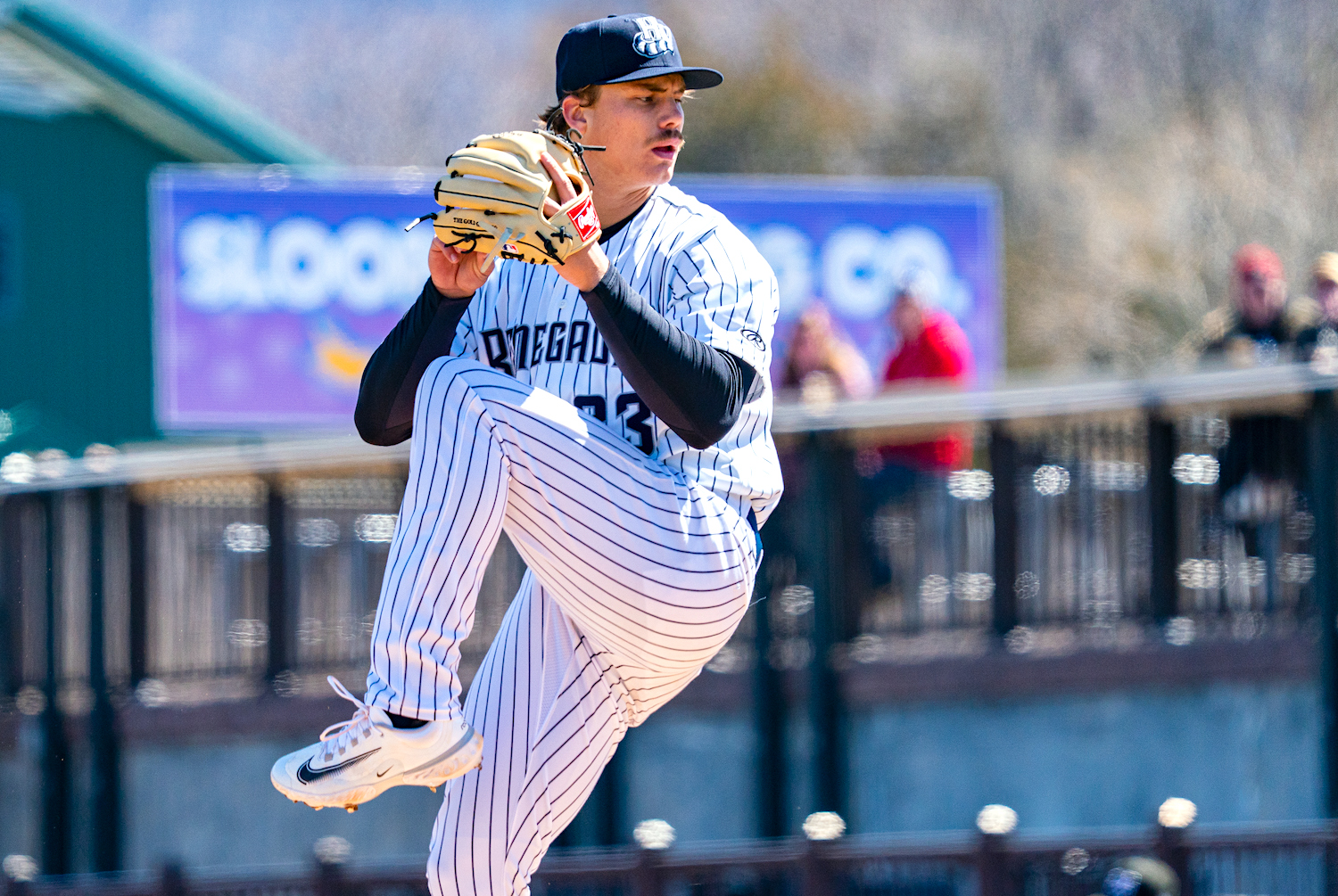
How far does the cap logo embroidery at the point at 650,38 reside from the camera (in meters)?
3.40

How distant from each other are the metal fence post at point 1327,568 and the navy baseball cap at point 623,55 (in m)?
4.34

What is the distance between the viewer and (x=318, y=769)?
3264mm

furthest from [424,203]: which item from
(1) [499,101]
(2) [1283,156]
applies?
(1) [499,101]

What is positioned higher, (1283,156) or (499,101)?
(499,101)

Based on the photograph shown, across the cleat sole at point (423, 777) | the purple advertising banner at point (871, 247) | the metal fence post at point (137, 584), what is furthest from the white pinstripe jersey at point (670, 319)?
the purple advertising banner at point (871, 247)

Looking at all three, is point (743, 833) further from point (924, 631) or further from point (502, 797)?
point (502, 797)

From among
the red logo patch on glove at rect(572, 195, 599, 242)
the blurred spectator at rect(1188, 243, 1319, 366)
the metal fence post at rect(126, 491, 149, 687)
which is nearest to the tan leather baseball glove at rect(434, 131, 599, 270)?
the red logo patch on glove at rect(572, 195, 599, 242)

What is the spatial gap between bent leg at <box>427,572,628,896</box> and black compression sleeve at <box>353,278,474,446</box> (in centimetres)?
55

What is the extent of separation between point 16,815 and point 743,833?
3.13 metres

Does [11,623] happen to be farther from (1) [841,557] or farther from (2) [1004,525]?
(2) [1004,525]

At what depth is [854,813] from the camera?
748cm

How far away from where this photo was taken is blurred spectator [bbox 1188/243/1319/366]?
23.9 ft

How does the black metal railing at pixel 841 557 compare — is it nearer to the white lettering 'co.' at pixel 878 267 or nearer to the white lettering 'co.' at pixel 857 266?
the white lettering 'co.' at pixel 857 266

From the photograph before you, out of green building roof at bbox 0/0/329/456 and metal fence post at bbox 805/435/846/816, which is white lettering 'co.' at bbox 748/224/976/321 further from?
metal fence post at bbox 805/435/846/816
